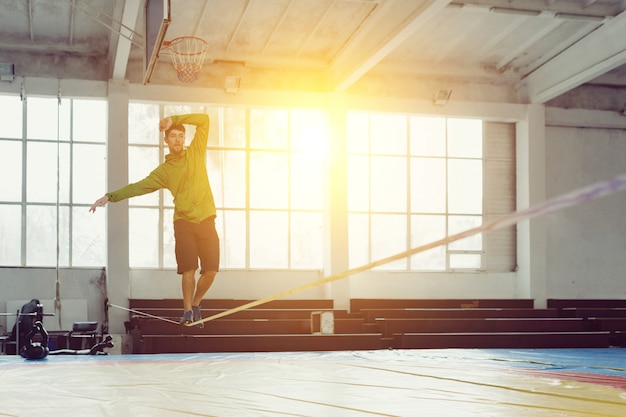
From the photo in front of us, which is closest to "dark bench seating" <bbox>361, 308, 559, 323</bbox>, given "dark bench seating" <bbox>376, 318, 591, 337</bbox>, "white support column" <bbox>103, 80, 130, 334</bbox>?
"dark bench seating" <bbox>376, 318, 591, 337</bbox>

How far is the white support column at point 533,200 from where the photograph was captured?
532 inches

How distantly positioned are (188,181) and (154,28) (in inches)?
61.6

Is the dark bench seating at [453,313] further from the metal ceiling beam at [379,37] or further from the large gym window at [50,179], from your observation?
the large gym window at [50,179]

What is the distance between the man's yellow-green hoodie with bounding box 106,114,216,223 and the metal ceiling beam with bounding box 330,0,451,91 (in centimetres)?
365

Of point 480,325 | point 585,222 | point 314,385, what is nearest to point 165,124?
point 314,385

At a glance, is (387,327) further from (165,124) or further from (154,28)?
(154,28)

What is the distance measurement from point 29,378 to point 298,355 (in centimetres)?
293

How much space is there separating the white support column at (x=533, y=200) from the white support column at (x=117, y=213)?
668 cm

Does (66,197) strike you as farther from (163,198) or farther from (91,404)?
(91,404)

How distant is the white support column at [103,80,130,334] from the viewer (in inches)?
469

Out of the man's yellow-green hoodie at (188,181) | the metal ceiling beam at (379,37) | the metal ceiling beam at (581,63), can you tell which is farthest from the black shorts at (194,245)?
the metal ceiling beam at (581,63)

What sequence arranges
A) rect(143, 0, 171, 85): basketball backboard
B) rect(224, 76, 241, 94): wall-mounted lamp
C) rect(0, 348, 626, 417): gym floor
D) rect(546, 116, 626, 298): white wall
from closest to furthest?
rect(0, 348, 626, 417): gym floor < rect(143, 0, 171, 85): basketball backboard < rect(224, 76, 241, 94): wall-mounted lamp < rect(546, 116, 626, 298): white wall

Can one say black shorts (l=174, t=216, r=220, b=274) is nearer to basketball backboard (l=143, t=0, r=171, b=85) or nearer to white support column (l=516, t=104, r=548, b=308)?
basketball backboard (l=143, t=0, r=171, b=85)

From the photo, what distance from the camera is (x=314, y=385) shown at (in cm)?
522
